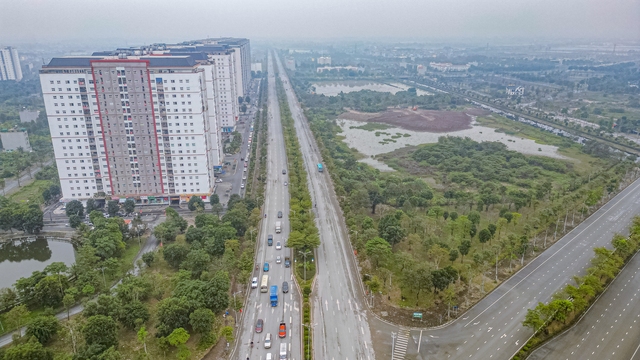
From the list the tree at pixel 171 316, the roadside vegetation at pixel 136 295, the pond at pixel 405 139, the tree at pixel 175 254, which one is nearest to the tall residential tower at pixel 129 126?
the roadside vegetation at pixel 136 295

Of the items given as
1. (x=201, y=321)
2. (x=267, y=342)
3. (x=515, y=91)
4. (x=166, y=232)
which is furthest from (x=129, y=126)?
(x=515, y=91)

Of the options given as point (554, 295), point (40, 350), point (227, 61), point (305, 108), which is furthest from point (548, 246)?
point (305, 108)

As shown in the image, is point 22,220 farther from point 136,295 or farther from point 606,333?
point 606,333

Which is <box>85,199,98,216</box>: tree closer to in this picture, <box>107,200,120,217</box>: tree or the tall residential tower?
the tall residential tower

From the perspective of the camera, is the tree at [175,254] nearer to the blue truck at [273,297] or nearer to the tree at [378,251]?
the blue truck at [273,297]

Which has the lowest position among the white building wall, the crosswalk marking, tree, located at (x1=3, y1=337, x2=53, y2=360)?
the crosswalk marking

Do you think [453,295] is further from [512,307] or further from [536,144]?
[536,144]

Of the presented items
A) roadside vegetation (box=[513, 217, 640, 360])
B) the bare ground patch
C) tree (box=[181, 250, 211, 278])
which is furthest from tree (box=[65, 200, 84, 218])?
the bare ground patch
